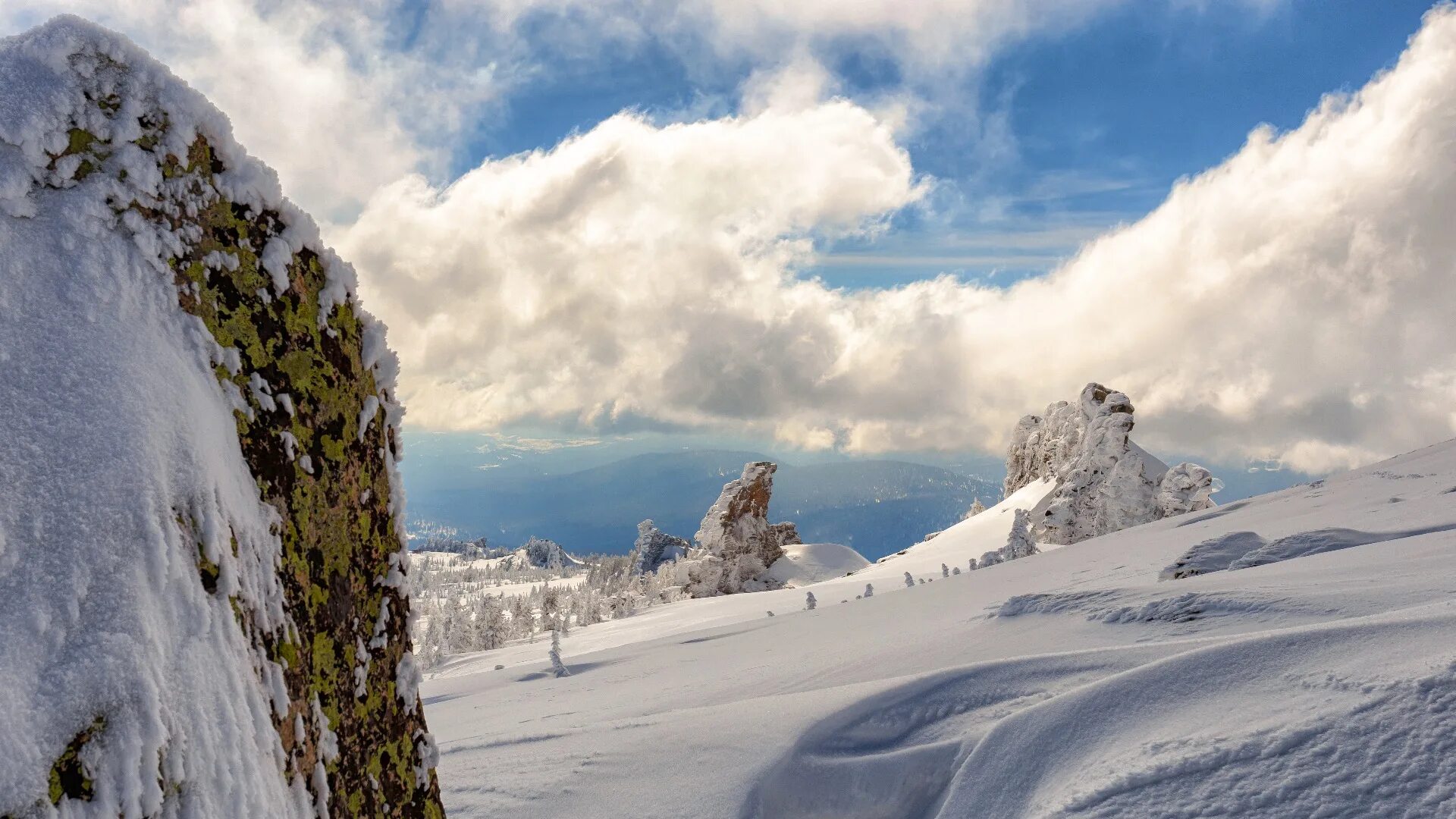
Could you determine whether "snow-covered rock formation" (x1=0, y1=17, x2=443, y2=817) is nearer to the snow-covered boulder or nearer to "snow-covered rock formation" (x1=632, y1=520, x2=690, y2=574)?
"snow-covered rock formation" (x1=632, y1=520, x2=690, y2=574)

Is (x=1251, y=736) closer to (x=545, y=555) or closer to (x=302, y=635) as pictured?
(x=302, y=635)

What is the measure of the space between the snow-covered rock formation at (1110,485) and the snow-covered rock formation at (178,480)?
31.9 m

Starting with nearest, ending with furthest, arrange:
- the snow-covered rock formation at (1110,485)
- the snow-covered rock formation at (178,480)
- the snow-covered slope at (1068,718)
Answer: the snow-covered rock formation at (178,480), the snow-covered slope at (1068,718), the snow-covered rock formation at (1110,485)

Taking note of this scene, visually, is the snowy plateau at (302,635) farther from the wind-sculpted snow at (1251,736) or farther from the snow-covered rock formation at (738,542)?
the snow-covered rock formation at (738,542)

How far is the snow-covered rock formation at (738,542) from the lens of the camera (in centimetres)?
4722

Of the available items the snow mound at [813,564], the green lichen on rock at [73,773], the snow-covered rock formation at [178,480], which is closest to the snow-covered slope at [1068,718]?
the snow-covered rock formation at [178,480]

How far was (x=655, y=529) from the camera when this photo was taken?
73.1 metres

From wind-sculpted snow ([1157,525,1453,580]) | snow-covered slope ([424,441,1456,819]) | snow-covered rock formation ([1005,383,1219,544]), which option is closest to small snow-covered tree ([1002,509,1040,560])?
snow-covered rock formation ([1005,383,1219,544])

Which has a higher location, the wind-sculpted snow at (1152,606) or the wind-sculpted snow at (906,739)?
the wind-sculpted snow at (1152,606)

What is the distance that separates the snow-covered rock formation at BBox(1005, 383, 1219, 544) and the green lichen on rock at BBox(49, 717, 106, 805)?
1294 inches

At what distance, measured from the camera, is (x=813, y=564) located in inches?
2020

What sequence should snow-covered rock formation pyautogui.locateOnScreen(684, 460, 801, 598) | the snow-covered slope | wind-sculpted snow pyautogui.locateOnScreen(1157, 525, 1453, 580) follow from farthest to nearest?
snow-covered rock formation pyautogui.locateOnScreen(684, 460, 801, 598), wind-sculpted snow pyautogui.locateOnScreen(1157, 525, 1453, 580), the snow-covered slope

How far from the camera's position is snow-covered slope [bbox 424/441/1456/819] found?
2734 mm

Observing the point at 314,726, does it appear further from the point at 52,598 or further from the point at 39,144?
the point at 39,144
